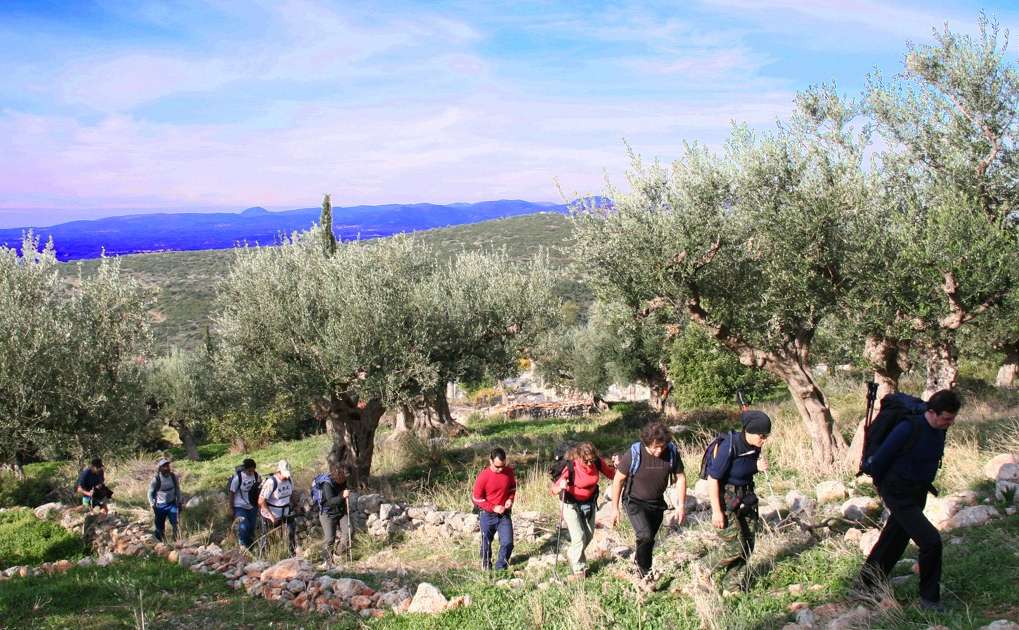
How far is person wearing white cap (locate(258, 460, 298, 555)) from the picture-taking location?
11406 mm

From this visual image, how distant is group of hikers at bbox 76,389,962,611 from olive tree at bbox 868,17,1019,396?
5804 millimetres

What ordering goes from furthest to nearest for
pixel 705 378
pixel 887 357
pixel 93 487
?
pixel 705 378
pixel 93 487
pixel 887 357

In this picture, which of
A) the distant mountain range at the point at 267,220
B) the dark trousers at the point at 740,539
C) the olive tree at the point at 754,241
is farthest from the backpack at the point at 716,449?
the distant mountain range at the point at 267,220

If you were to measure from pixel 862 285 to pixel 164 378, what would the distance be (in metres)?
31.8

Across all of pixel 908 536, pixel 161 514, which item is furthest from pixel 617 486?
pixel 161 514

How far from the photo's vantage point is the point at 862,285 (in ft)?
37.9

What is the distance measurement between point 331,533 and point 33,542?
5.78 metres

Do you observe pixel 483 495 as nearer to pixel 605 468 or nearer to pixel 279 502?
pixel 605 468

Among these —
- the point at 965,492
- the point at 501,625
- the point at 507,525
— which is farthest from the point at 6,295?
the point at 965,492

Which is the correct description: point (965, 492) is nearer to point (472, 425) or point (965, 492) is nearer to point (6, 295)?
point (6, 295)

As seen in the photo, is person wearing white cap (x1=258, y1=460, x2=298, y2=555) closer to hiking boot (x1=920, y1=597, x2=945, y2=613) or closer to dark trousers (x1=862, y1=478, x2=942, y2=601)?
dark trousers (x1=862, y1=478, x2=942, y2=601)

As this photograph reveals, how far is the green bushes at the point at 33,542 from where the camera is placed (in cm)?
1170

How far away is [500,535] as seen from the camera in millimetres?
9078

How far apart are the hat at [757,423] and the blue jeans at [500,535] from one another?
3865 mm
